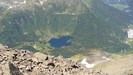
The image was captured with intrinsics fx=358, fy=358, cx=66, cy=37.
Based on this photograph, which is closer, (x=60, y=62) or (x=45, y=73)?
(x=45, y=73)

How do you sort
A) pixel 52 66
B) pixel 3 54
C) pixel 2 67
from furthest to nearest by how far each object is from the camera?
pixel 52 66
pixel 3 54
pixel 2 67

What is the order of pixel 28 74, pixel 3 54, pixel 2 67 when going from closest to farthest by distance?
1. pixel 2 67
2. pixel 28 74
3. pixel 3 54

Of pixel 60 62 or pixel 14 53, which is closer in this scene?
pixel 14 53

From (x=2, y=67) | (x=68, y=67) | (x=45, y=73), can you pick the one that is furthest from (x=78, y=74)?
(x=2, y=67)

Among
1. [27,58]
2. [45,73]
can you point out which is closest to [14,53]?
[27,58]

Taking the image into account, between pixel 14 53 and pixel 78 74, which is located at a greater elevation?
pixel 14 53

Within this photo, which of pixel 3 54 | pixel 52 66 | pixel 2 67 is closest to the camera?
pixel 2 67

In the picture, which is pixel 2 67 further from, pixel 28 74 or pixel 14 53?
pixel 14 53

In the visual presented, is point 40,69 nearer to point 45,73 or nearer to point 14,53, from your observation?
point 45,73

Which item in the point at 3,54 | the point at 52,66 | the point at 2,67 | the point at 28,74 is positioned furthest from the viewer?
the point at 52,66
